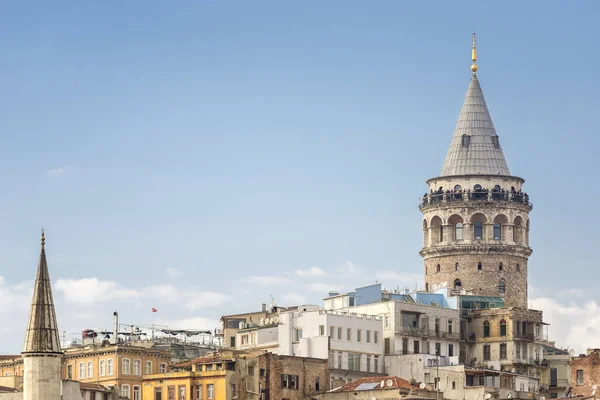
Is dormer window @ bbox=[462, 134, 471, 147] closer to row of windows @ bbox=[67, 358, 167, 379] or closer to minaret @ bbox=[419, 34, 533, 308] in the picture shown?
minaret @ bbox=[419, 34, 533, 308]

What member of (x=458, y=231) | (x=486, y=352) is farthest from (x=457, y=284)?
(x=486, y=352)

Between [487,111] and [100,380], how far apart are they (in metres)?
44.1

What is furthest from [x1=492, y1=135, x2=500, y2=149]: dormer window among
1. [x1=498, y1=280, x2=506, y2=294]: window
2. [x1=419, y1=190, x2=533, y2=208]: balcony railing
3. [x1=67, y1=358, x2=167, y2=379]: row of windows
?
[x1=67, y1=358, x2=167, y2=379]: row of windows

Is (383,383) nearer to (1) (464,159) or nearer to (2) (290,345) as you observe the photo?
(2) (290,345)

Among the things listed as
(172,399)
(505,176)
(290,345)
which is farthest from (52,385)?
(505,176)

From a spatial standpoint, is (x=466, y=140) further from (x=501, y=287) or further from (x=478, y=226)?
(x=501, y=287)

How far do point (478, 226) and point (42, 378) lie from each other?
225 ft

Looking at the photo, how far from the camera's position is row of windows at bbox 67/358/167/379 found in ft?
449

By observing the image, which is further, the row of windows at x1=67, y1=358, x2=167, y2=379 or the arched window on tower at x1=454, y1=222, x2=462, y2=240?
the arched window on tower at x1=454, y1=222, x2=462, y2=240

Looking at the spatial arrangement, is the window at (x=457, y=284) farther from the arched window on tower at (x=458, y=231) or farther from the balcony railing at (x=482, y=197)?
the balcony railing at (x=482, y=197)

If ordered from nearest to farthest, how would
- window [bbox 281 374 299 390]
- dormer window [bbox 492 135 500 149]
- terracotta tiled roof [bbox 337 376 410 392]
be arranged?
terracotta tiled roof [bbox 337 376 410 392], window [bbox 281 374 299 390], dormer window [bbox 492 135 500 149]

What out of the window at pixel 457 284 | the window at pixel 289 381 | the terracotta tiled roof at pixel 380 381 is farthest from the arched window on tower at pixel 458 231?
the window at pixel 289 381

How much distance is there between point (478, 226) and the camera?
536 feet

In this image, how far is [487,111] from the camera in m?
168
